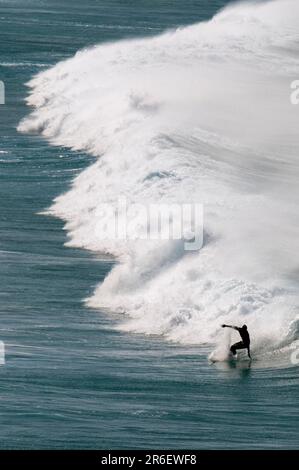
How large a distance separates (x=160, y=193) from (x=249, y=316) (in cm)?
1392

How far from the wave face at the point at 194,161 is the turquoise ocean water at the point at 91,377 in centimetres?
96

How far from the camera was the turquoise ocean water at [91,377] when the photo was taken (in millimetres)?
32969

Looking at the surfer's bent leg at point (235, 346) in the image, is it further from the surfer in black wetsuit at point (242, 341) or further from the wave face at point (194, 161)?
the wave face at point (194, 161)

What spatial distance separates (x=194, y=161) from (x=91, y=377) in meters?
22.6

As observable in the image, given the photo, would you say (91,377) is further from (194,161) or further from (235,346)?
(194,161)

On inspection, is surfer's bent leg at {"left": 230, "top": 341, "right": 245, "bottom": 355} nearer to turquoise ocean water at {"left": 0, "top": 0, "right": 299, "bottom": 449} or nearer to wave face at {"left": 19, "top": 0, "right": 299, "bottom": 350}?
turquoise ocean water at {"left": 0, "top": 0, "right": 299, "bottom": 449}

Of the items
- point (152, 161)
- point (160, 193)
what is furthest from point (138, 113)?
point (160, 193)

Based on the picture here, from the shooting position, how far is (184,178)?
5572 cm

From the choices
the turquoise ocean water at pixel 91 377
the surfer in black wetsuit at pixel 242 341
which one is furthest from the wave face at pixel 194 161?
the surfer in black wetsuit at pixel 242 341

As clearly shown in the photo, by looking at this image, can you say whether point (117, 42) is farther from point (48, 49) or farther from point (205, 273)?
point (205, 273)

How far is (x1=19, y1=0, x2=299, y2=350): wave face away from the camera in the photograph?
42.3 metres

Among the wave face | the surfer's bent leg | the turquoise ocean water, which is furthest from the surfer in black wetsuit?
the wave face

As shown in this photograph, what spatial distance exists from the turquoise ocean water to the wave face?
37.6 inches

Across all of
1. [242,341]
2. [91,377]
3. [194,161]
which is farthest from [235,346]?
[194,161]
